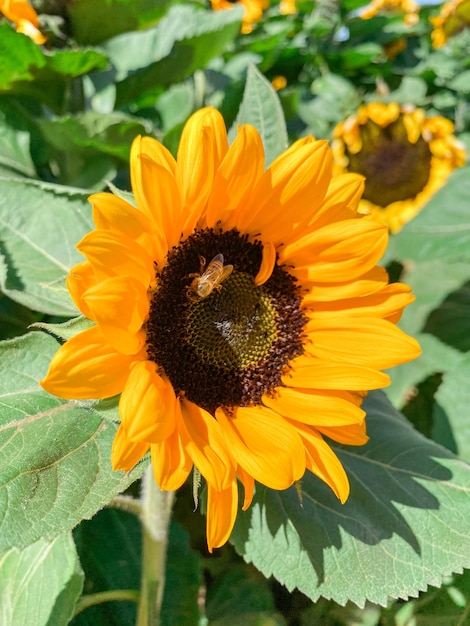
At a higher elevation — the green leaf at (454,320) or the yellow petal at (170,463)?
the yellow petal at (170,463)

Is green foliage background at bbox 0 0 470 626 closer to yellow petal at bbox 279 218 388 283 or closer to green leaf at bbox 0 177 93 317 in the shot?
green leaf at bbox 0 177 93 317

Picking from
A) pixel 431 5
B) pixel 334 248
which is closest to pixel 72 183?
pixel 334 248

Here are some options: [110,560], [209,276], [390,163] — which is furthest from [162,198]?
[390,163]

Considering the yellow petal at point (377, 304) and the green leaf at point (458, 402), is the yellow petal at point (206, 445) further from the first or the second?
the green leaf at point (458, 402)

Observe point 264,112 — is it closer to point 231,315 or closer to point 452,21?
point 231,315

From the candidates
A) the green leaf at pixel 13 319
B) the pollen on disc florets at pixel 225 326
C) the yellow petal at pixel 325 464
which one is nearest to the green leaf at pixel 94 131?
the green leaf at pixel 13 319

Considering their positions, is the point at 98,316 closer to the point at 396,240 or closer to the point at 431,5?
the point at 396,240
